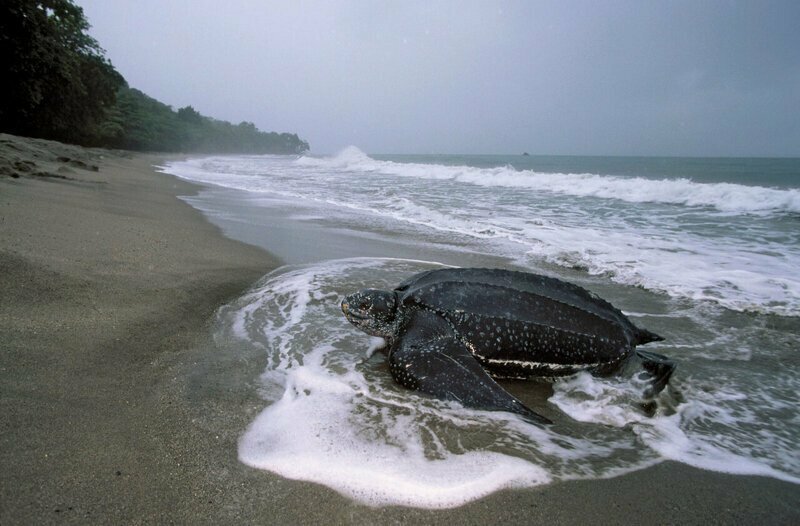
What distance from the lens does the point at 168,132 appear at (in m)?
46.6

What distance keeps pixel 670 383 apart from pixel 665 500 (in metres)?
0.99

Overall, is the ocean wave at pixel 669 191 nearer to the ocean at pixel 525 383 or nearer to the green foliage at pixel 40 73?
the ocean at pixel 525 383

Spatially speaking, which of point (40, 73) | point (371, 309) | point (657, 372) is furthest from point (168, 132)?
point (657, 372)

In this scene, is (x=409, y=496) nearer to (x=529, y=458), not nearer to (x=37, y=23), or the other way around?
(x=529, y=458)

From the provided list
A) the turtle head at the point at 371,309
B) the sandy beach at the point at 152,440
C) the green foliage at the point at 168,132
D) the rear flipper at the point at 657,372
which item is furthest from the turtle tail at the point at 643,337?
the green foliage at the point at 168,132

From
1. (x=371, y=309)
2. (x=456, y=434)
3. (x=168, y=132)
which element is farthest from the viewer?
(x=168, y=132)

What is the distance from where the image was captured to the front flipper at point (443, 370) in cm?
184

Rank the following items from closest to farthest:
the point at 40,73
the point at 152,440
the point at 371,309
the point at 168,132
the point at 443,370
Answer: the point at 152,440, the point at 443,370, the point at 371,309, the point at 40,73, the point at 168,132

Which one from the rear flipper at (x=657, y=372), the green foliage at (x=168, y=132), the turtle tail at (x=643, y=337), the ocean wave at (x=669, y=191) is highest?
the green foliage at (x=168, y=132)

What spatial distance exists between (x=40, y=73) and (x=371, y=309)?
55.5 ft

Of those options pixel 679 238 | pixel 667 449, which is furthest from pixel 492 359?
pixel 679 238

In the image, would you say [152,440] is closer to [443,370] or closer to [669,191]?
[443,370]

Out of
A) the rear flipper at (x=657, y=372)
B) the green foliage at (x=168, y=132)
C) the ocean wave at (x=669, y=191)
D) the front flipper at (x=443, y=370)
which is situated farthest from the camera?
the green foliage at (x=168, y=132)

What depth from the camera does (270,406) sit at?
1771 millimetres
